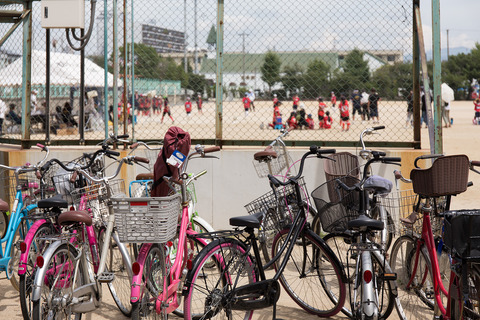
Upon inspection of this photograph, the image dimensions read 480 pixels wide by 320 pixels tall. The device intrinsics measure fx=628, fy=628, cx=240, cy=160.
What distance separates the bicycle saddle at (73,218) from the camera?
4242 millimetres

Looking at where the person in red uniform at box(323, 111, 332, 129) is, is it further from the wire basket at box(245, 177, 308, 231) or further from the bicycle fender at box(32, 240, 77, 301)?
the bicycle fender at box(32, 240, 77, 301)

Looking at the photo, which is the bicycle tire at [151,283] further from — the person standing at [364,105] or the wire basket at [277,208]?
the person standing at [364,105]

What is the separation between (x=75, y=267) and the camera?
166 inches

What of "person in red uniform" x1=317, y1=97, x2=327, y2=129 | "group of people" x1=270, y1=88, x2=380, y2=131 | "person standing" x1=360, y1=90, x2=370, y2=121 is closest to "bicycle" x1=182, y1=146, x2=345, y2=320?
"group of people" x1=270, y1=88, x2=380, y2=131

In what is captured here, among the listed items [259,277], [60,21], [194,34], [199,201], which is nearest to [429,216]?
[259,277]

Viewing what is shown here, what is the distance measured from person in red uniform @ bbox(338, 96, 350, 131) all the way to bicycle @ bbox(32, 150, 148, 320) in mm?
10878

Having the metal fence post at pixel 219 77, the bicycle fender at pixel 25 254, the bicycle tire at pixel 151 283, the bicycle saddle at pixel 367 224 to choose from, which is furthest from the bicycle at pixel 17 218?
the bicycle saddle at pixel 367 224

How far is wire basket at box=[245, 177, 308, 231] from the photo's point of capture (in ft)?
17.0

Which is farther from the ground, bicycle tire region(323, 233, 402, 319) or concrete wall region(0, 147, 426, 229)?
concrete wall region(0, 147, 426, 229)

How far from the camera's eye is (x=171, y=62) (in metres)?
11.2

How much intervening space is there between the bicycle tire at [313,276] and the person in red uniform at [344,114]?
9990mm

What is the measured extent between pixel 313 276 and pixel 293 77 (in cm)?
431

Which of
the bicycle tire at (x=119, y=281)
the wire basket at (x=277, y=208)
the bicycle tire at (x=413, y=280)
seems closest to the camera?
the bicycle tire at (x=413, y=280)

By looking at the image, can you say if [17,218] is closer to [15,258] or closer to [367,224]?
[15,258]
